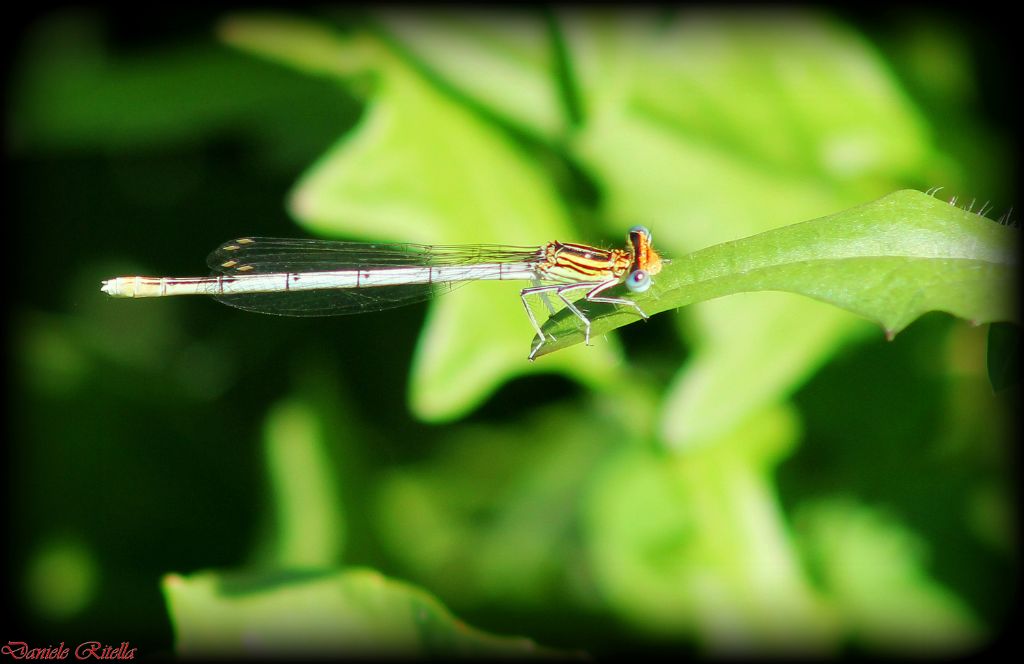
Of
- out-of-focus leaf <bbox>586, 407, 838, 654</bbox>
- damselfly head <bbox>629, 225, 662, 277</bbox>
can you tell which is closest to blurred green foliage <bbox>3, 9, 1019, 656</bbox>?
out-of-focus leaf <bbox>586, 407, 838, 654</bbox>

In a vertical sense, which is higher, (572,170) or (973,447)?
(572,170)

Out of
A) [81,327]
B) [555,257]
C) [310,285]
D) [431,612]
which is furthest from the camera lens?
[81,327]

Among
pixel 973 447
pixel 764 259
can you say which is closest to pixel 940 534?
pixel 973 447

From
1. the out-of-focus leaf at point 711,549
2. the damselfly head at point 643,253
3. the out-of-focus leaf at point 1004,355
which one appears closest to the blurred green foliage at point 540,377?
the out-of-focus leaf at point 711,549

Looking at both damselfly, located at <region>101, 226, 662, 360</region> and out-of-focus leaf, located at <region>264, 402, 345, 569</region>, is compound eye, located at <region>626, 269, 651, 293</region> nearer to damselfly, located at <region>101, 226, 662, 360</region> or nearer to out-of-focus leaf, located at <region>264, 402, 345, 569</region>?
damselfly, located at <region>101, 226, 662, 360</region>

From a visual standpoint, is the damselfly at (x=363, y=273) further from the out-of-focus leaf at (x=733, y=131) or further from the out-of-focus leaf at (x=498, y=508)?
the out-of-focus leaf at (x=498, y=508)

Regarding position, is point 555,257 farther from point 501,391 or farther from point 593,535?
point 593,535

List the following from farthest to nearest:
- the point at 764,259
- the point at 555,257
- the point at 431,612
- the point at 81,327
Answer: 1. the point at 81,327
2. the point at 555,257
3. the point at 431,612
4. the point at 764,259
